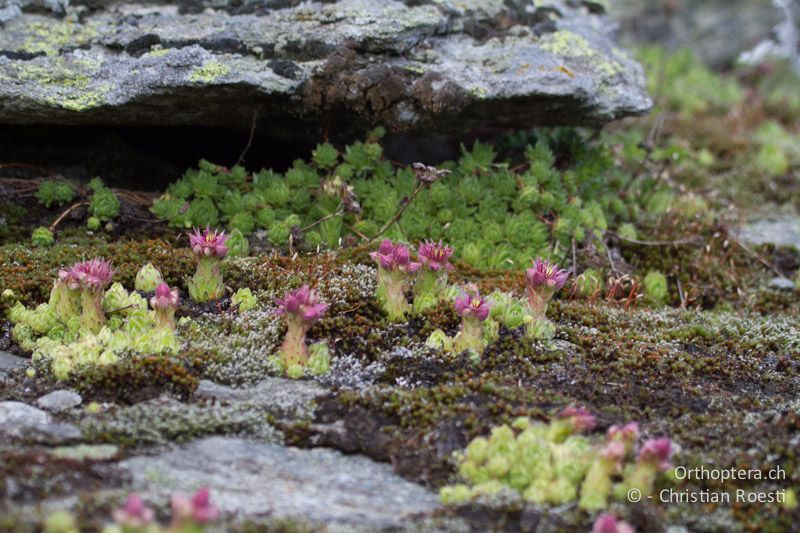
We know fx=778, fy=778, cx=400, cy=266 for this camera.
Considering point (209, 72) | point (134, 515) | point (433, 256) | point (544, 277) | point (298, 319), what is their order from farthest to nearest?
1. point (209, 72)
2. point (433, 256)
3. point (544, 277)
4. point (298, 319)
5. point (134, 515)


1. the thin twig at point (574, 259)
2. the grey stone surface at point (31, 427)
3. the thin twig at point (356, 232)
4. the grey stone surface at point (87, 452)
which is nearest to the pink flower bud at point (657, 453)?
the grey stone surface at point (87, 452)

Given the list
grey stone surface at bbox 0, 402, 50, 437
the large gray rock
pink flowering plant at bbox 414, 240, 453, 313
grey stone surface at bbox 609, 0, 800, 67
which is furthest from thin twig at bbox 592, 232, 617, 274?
grey stone surface at bbox 609, 0, 800, 67

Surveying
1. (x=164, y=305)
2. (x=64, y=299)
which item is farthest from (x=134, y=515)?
(x=64, y=299)

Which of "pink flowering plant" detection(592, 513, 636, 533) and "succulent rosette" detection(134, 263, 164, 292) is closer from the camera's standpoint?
"pink flowering plant" detection(592, 513, 636, 533)

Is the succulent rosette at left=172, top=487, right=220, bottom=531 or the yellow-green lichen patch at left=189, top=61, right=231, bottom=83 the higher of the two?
the yellow-green lichen patch at left=189, top=61, right=231, bottom=83

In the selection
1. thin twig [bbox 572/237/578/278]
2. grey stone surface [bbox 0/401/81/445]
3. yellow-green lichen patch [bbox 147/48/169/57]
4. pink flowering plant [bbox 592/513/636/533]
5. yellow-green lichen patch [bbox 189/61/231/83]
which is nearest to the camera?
pink flowering plant [bbox 592/513/636/533]

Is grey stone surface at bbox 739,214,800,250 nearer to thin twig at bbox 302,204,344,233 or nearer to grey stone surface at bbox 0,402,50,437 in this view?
thin twig at bbox 302,204,344,233

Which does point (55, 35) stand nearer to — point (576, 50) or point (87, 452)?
point (87, 452)
